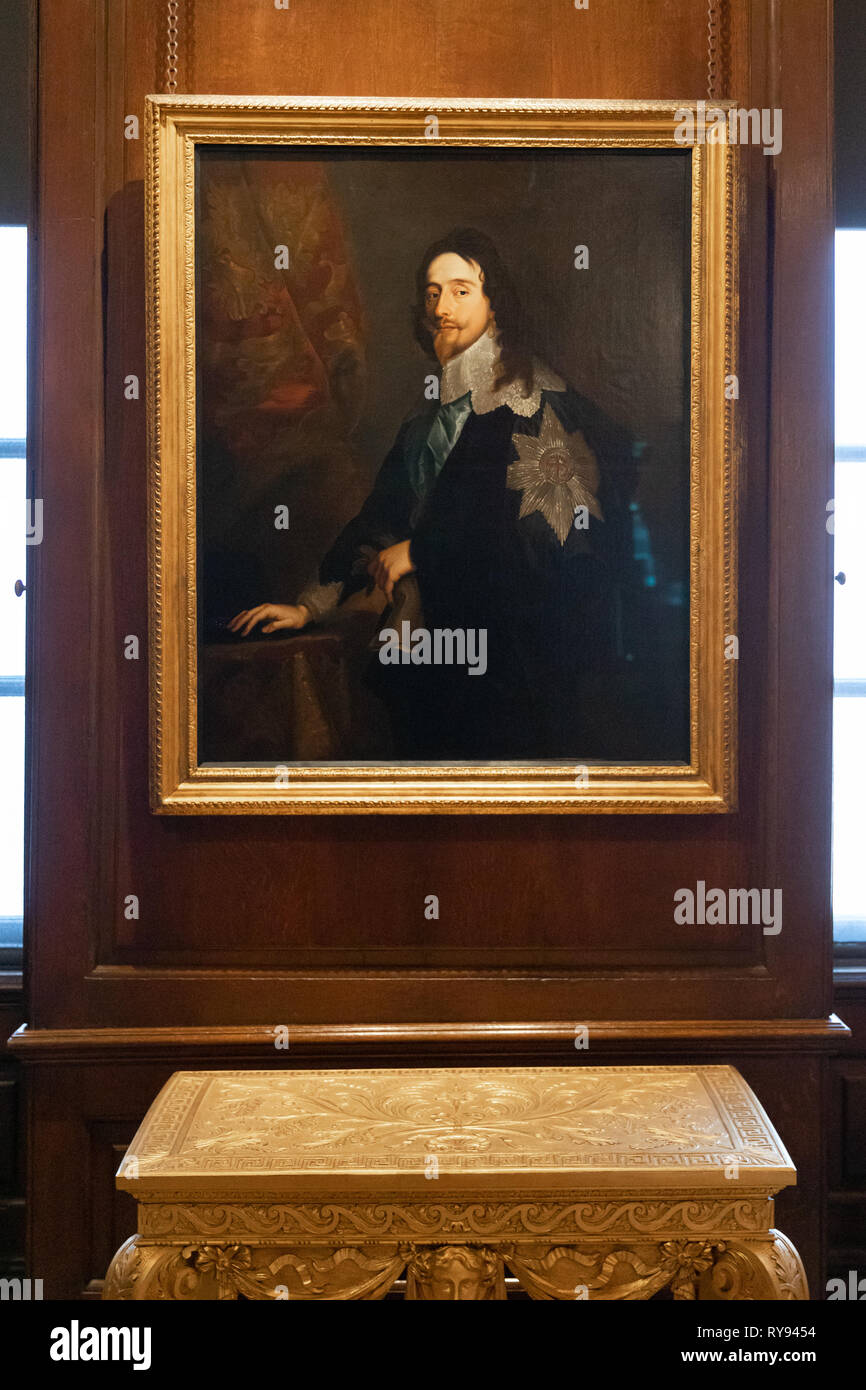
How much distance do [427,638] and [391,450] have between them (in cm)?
51

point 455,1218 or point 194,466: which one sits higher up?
point 194,466

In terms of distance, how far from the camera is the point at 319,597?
9.34 ft

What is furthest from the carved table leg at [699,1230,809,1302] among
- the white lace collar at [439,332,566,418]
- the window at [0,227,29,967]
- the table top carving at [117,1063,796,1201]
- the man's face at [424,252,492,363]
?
the window at [0,227,29,967]

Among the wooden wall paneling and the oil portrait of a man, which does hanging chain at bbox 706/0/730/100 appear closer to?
the wooden wall paneling

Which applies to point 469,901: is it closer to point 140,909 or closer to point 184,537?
point 140,909

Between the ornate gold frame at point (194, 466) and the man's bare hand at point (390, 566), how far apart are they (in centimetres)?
48

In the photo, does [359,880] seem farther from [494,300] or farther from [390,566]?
[494,300]

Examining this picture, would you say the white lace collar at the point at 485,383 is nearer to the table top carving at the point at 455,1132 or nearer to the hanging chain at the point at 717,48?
the hanging chain at the point at 717,48

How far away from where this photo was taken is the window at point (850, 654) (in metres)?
3.56

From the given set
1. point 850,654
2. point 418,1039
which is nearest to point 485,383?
point 850,654

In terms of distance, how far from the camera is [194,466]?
9.19 feet

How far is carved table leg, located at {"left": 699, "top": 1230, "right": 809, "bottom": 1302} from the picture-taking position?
2.23m

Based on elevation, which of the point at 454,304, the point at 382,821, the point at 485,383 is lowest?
the point at 382,821

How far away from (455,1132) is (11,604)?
230 centimetres
